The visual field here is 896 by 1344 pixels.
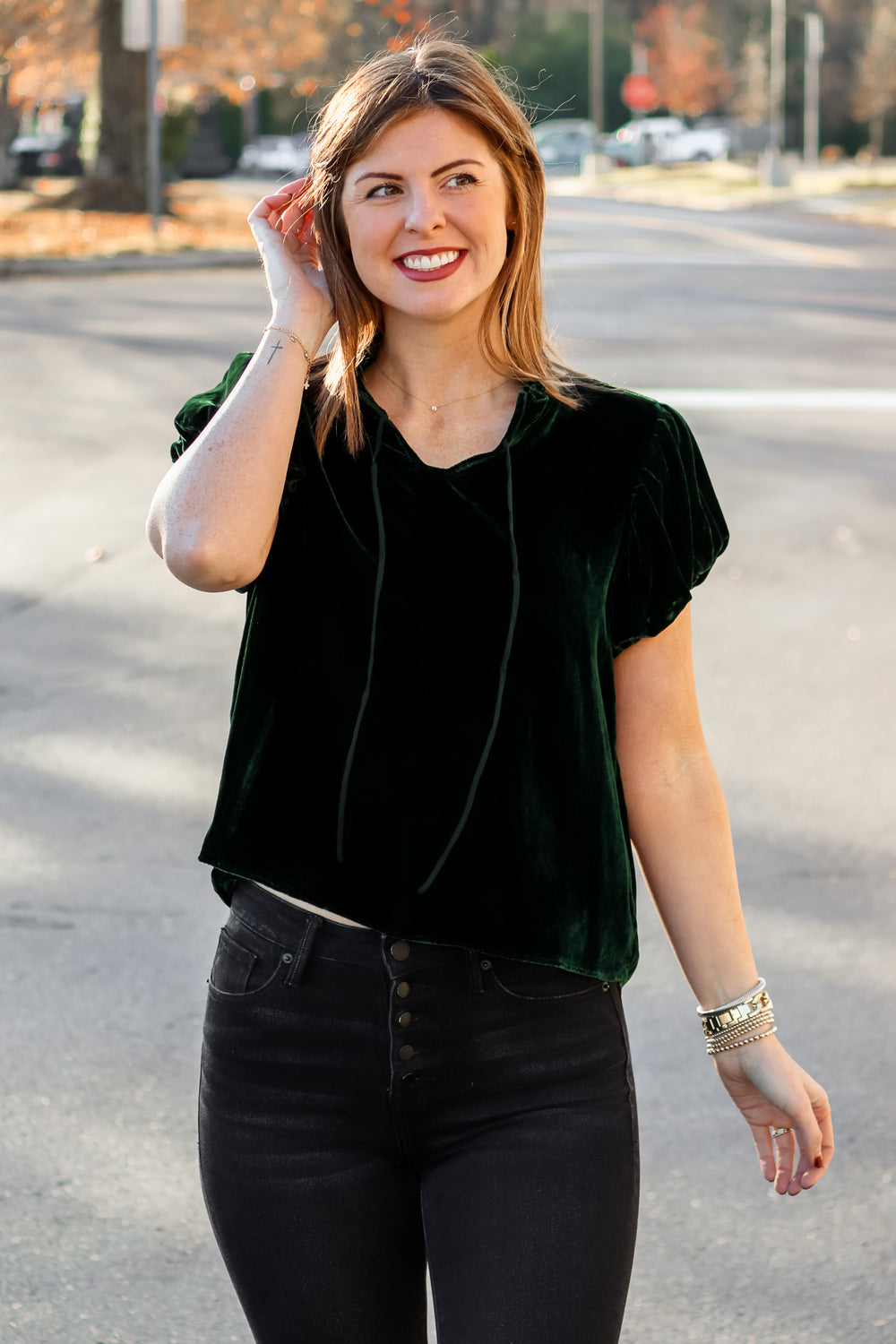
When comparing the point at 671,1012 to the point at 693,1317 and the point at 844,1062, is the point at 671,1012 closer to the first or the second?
the point at 844,1062

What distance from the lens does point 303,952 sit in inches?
73.4

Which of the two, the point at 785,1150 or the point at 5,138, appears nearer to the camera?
the point at 785,1150

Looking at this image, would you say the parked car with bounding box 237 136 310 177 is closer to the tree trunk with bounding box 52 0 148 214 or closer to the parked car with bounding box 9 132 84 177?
the parked car with bounding box 9 132 84 177

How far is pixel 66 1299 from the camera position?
305 cm

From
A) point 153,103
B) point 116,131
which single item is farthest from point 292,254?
point 116,131

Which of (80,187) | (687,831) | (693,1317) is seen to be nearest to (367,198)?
(687,831)

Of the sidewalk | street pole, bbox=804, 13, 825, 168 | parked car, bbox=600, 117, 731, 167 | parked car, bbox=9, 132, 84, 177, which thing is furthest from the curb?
parked car, bbox=600, 117, 731, 167

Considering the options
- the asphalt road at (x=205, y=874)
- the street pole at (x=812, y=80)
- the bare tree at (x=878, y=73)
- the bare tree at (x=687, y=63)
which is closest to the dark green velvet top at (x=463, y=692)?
the asphalt road at (x=205, y=874)

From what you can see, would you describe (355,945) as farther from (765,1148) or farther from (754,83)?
(754,83)

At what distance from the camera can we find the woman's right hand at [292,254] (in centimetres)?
212

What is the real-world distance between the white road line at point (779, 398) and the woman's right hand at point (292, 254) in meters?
8.68

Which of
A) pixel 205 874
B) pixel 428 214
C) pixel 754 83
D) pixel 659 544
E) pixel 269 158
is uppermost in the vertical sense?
pixel 754 83

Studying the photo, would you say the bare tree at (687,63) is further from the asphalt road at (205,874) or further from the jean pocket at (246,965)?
the jean pocket at (246,965)

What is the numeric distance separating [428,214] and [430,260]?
2.1 inches
